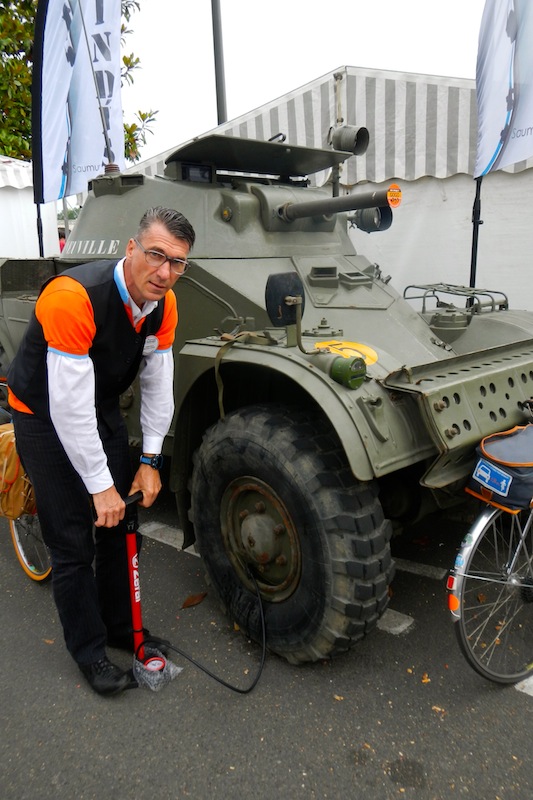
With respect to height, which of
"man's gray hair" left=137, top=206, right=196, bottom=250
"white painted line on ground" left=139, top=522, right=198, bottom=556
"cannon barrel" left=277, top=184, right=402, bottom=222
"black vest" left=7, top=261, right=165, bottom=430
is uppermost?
"cannon barrel" left=277, top=184, right=402, bottom=222

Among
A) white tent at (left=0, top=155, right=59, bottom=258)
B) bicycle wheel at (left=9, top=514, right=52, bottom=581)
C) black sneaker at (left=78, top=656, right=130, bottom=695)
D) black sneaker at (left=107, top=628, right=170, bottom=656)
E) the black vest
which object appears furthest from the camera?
white tent at (left=0, top=155, right=59, bottom=258)

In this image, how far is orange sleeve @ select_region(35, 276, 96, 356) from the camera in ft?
7.45

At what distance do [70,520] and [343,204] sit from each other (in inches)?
88.3

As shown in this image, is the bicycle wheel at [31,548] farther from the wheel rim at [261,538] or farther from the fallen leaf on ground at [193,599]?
the wheel rim at [261,538]

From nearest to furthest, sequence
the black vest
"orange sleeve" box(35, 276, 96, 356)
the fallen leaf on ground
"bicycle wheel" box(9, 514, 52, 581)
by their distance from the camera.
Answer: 1. "orange sleeve" box(35, 276, 96, 356)
2. the black vest
3. the fallen leaf on ground
4. "bicycle wheel" box(9, 514, 52, 581)

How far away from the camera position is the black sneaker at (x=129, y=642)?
3.01 m

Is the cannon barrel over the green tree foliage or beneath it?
beneath

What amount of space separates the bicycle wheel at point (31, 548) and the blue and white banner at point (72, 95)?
460 cm

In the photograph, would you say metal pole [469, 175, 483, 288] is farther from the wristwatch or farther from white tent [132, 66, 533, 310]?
the wristwatch

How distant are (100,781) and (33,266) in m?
4.09

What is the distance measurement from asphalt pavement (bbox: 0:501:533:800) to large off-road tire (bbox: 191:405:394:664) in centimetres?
22

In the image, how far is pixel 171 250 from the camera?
2.34m

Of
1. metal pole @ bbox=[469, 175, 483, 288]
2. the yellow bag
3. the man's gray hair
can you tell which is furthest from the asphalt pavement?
metal pole @ bbox=[469, 175, 483, 288]

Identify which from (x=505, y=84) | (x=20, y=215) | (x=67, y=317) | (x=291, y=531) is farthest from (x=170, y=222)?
(x=20, y=215)
